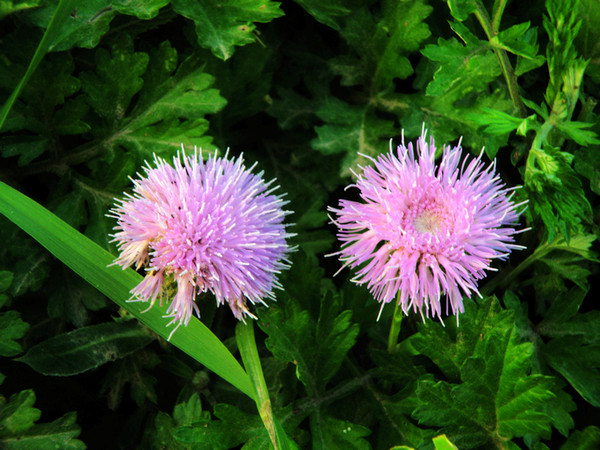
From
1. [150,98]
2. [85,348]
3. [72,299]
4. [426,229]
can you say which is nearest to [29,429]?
[85,348]

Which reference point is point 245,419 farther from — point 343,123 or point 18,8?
point 18,8

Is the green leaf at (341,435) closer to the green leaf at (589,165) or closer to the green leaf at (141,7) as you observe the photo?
the green leaf at (589,165)

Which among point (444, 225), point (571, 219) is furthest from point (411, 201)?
point (571, 219)

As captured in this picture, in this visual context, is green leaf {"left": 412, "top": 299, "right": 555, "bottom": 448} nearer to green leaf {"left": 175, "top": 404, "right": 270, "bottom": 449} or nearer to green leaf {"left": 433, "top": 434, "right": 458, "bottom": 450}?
green leaf {"left": 433, "top": 434, "right": 458, "bottom": 450}

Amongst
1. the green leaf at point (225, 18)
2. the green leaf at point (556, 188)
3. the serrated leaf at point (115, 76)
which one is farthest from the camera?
the serrated leaf at point (115, 76)

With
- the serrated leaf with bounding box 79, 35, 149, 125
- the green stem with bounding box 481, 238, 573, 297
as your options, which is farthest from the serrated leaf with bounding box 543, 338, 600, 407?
the serrated leaf with bounding box 79, 35, 149, 125

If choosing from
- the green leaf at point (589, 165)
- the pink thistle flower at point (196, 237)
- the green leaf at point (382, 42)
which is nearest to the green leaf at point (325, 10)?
the green leaf at point (382, 42)

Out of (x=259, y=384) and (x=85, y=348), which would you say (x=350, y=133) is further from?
(x=85, y=348)

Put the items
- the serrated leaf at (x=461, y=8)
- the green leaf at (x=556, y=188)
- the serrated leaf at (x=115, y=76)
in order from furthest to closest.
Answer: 1. the serrated leaf at (x=115, y=76)
2. the serrated leaf at (x=461, y=8)
3. the green leaf at (x=556, y=188)
